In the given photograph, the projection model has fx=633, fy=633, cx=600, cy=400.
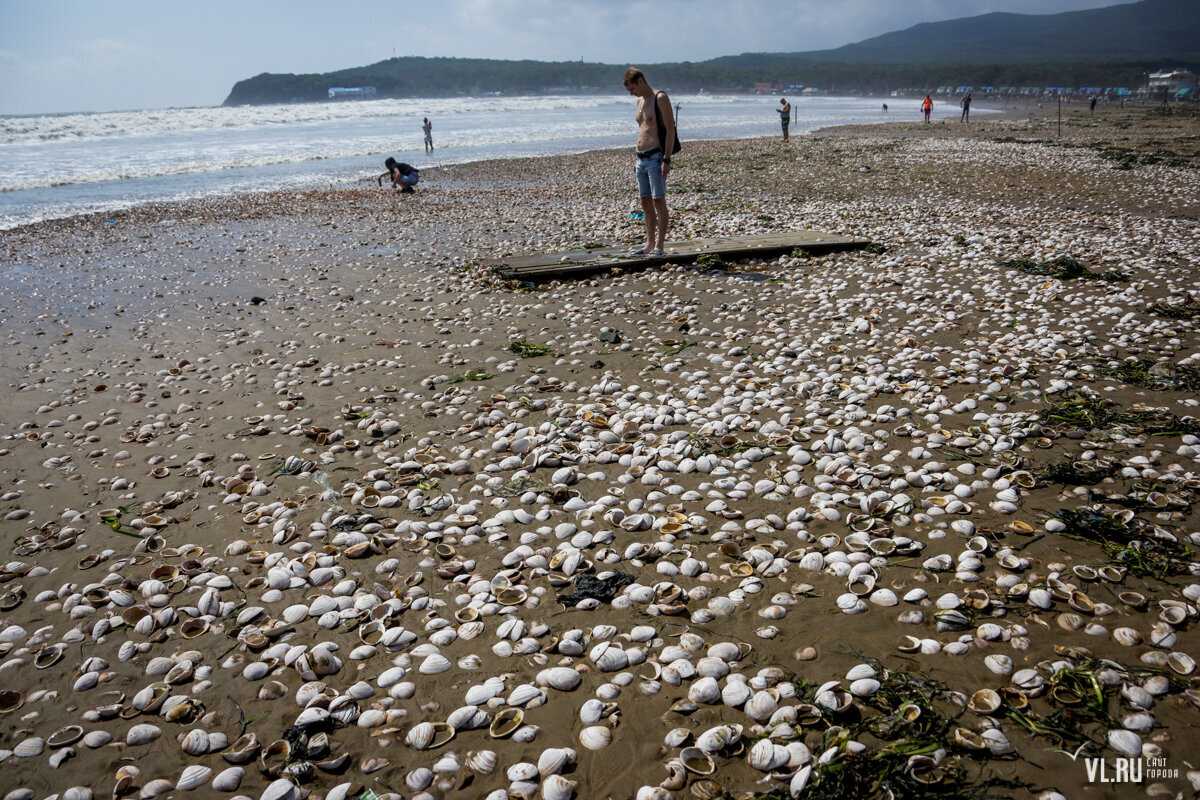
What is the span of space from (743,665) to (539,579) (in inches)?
47.6

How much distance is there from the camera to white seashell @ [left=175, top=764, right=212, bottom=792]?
2.48 m

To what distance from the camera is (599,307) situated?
810 cm

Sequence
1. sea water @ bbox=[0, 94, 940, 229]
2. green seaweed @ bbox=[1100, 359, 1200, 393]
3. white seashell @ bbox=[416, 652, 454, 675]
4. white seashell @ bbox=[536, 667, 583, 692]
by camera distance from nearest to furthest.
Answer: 1. white seashell @ bbox=[536, 667, 583, 692]
2. white seashell @ bbox=[416, 652, 454, 675]
3. green seaweed @ bbox=[1100, 359, 1200, 393]
4. sea water @ bbox=[0, 94, 940, 229]

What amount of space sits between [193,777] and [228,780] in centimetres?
15

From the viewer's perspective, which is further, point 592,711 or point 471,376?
point 471,376

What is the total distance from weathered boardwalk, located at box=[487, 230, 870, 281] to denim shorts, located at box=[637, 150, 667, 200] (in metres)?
0.94

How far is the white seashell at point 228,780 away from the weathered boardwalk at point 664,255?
7.48m

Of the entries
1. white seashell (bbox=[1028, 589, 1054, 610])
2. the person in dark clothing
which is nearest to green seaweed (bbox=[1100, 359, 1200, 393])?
white seashell (bbox=[1028, 589, 1054, 610])

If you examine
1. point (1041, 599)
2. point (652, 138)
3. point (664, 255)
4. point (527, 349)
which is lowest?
point (1041, 599)

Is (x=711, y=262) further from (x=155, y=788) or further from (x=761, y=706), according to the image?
(x=155, y=788)

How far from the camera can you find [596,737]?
2.55 m

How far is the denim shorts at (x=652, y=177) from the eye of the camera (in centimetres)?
875

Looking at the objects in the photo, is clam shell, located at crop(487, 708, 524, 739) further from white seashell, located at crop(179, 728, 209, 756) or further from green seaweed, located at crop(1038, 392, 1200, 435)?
green seaweed, located at crop(1038, 392, 1200, 435)

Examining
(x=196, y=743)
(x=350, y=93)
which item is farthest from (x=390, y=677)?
(x=350, y=93)
